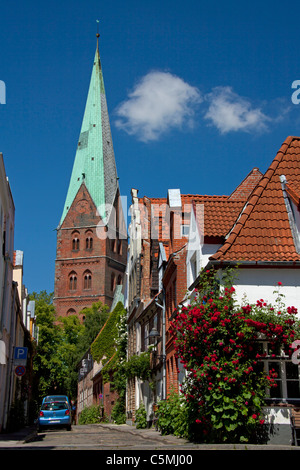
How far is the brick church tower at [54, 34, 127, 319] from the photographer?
11438cm

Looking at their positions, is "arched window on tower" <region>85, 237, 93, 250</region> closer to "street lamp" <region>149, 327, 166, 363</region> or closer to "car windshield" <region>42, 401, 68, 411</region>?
"car windshield" <region>42, 401, 68, 411</region>

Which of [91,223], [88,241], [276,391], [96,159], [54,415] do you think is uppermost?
[96,159]

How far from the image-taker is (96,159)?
11438 centimetres

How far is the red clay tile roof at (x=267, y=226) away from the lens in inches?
560

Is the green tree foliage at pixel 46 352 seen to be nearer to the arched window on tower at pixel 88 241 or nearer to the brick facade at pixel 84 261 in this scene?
the brick facade at pixel 84 261

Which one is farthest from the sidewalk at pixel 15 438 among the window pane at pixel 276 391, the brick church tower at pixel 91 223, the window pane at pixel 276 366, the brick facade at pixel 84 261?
the brick facade at pixel 84 261

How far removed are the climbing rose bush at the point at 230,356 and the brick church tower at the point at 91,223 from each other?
102 m

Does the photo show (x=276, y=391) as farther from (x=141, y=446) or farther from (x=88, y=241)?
(x=88, y=241)

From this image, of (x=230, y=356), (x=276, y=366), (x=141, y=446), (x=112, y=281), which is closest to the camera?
(x=141, y=446)

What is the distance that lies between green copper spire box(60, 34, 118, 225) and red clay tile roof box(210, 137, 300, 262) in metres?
99.5

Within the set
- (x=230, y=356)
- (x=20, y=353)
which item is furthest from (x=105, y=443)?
(x=20, y=353)

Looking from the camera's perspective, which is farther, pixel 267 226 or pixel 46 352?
pixel 46 352

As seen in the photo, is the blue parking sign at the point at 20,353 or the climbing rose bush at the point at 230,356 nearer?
the climbing rose bush at the point at 230,356

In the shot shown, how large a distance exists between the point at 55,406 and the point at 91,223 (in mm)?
93343
